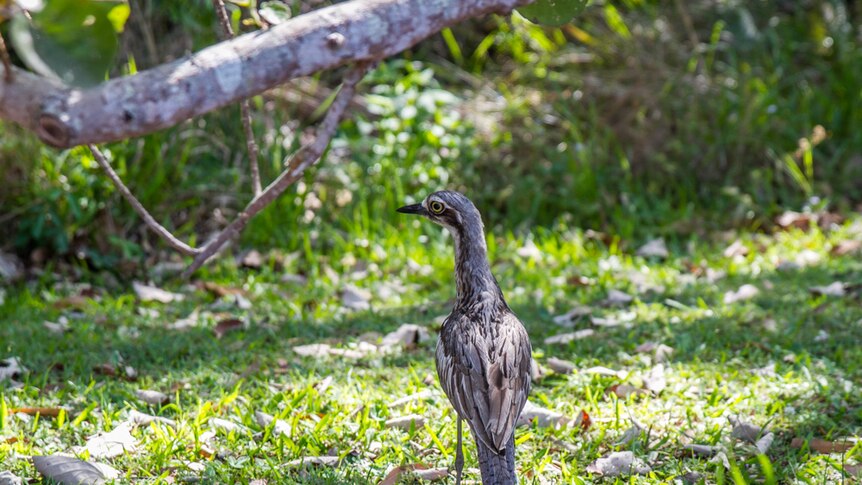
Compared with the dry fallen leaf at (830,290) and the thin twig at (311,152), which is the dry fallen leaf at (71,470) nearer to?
the thin twig at (311,152)

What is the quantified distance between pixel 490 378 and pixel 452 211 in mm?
892

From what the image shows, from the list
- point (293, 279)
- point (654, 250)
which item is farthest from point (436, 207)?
point (654, 250)

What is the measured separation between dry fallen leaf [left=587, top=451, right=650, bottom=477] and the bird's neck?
80 cm

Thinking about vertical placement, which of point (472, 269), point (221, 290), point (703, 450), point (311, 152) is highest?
point (311, 152)

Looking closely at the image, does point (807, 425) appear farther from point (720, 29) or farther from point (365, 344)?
point (720, 29)

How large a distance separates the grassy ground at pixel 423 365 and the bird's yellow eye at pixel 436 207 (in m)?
0.92

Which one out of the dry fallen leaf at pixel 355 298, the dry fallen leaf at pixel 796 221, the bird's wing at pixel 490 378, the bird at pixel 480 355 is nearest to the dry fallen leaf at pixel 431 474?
the bird at pixel 480 355

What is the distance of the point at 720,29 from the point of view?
30.1 feet

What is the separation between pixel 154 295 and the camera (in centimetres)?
666

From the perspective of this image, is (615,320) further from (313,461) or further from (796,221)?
(796,221)

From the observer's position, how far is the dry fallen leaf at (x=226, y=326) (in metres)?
5.78

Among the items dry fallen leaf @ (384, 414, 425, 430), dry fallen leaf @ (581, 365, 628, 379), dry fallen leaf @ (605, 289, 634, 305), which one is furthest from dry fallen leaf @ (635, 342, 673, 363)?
dry fallen leaf @ (384, 414, 425, 430)

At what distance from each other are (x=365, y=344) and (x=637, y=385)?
1.56 m

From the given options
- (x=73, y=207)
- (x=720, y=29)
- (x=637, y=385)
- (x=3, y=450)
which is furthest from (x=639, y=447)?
(x=720, y=29)
